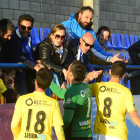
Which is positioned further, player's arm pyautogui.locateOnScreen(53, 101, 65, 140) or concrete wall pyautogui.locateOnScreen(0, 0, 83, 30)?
concrete wall pyautogui.locateOnScreen(0, 0, 83, 30)

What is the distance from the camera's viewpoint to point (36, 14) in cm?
1020

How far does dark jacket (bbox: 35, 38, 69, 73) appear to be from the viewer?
11.7ft

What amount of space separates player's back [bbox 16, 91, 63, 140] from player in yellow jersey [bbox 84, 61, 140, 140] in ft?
2.56

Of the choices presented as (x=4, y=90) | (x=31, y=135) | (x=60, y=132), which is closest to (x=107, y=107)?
(x=60, y=132)

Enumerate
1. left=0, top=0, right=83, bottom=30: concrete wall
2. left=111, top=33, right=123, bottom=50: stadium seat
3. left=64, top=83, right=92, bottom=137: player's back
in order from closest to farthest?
left=64, top=83, right=92, bottom=137: player's back < left=0, top=0, right=83, bottom=30: concrete wall < left=111, top=33, right=123, bottom=50: stadium seat

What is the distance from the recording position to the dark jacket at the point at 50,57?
3574 millimetres

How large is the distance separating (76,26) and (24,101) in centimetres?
210

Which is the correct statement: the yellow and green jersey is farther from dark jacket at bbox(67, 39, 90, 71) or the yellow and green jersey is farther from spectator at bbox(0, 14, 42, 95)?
spectator at bbox(0, 14, 42, 95)

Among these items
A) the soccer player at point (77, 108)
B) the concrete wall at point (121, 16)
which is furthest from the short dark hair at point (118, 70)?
the concrete wall at point (121, 16)

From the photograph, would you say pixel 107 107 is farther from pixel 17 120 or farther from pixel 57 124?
pixel 17 120

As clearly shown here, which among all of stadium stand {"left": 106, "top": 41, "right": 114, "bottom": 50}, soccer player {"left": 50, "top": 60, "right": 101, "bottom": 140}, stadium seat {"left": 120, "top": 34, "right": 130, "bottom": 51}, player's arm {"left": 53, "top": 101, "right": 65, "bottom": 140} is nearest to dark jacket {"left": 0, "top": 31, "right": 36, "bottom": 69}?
soccer player {"left": 50, "top": 60, "right": 101, "bottom": 140}

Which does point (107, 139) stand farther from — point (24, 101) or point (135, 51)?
point (135, 51)

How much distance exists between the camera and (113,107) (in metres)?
3.23

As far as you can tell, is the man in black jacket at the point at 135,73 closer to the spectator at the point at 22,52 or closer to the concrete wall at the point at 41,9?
the spectator at the point at 22,52
